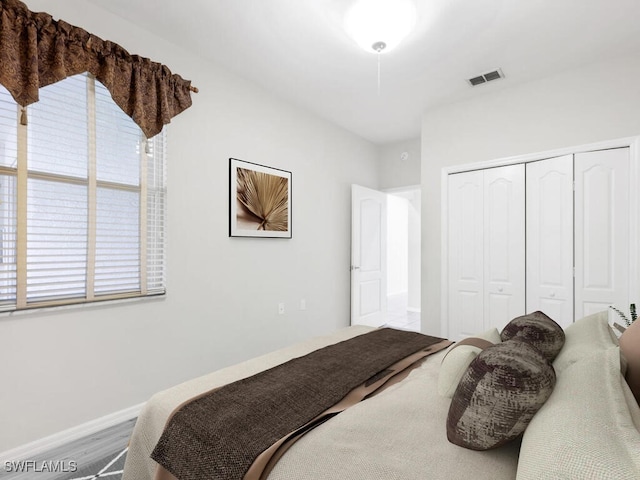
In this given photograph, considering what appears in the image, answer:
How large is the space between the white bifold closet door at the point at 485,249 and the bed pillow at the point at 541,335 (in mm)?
1937

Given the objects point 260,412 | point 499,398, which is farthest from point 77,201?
point 499,398

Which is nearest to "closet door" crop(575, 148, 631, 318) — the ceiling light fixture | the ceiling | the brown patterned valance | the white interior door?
the ceiling

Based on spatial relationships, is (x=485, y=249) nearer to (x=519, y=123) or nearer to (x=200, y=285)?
(x=519, y=123)

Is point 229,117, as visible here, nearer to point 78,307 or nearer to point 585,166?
point 78,307

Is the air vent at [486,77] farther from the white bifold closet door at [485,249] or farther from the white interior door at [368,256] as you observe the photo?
the white interior door at [368,256]

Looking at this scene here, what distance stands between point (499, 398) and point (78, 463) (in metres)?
2.25

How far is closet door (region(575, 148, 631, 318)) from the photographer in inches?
106

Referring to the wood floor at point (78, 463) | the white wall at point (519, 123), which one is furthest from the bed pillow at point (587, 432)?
the white wall at point (519, 123)

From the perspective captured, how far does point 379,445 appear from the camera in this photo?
101 cm

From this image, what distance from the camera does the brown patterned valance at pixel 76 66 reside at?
178 cm

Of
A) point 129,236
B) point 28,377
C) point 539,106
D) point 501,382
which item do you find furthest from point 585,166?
point 28,377

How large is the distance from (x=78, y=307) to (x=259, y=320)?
1.52m

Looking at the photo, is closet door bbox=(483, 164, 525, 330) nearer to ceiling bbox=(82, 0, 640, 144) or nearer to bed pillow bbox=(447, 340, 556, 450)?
ceiling bbox=(82, 0, 640, 144)

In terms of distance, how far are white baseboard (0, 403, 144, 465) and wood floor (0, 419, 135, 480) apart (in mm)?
29
